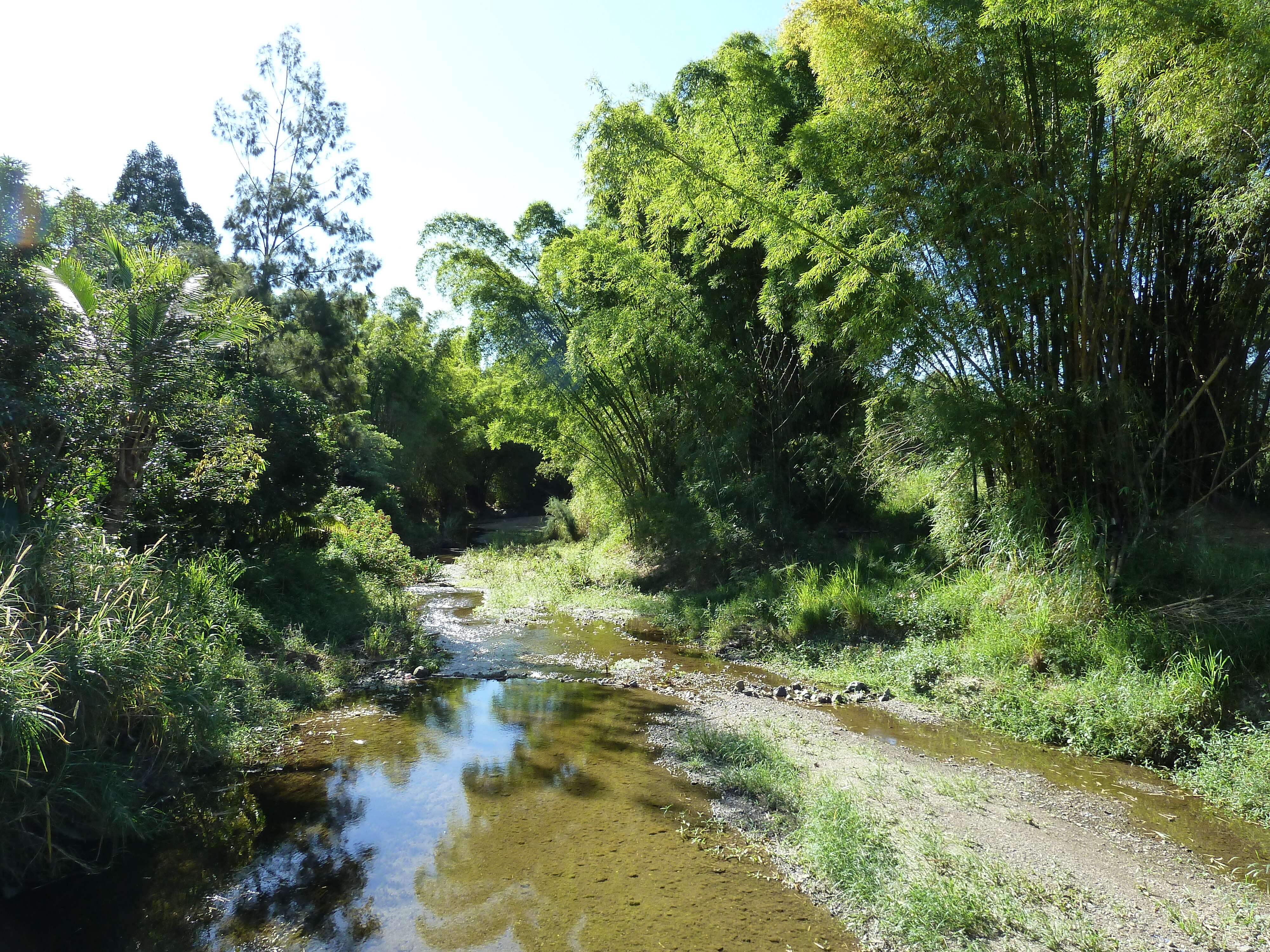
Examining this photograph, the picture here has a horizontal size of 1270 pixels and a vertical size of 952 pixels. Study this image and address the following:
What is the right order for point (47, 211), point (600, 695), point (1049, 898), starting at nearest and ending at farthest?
point (1049, 898) < point (47, 211) < point (600, 695)

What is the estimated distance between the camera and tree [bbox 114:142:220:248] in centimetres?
2406

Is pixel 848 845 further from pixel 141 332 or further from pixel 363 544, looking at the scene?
pixel 363 544

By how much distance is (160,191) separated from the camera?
24.7 meters

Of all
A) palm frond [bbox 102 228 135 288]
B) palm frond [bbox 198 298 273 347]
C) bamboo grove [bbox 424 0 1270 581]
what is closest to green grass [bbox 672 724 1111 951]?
bamboo grove [bbox 424 0 1270 581]

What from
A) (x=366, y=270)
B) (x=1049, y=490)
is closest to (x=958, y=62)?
(x=1049, y=490)

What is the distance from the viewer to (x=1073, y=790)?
4.44 m

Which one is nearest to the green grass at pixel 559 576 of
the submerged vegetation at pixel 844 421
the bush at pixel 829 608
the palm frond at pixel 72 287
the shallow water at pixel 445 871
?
the submerged vegetation at pixel 844 421

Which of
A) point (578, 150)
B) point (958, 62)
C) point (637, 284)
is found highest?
point (578, 150)

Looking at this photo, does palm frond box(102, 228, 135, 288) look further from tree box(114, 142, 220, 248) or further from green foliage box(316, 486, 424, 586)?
tree box(114, 142, 220, 248)

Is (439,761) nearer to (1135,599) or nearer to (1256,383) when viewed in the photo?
(1135,599)

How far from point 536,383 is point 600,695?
782 cm

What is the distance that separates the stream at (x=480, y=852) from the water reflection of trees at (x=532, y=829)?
12 mm

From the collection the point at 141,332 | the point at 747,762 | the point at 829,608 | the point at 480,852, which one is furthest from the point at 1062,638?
the point at 141,332

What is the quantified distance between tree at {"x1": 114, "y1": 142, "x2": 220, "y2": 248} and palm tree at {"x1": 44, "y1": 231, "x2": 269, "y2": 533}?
20544 millimetres
